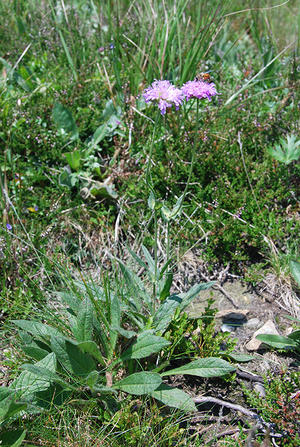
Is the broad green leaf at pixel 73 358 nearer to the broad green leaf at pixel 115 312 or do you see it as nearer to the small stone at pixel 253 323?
the broad green leaf at pixel 115 312

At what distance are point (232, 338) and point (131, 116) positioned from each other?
1.75 m

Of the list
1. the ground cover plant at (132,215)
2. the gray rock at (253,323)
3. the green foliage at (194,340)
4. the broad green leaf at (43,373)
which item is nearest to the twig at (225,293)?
the ground cover plant at (132,215)

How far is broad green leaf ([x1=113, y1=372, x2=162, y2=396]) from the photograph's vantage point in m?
1.80

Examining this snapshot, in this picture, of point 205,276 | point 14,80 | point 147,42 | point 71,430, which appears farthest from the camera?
point 147,42

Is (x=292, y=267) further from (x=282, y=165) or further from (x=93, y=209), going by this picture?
(x=93, y=209)

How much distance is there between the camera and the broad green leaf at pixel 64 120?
122 inches

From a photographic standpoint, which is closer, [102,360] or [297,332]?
[102,360]

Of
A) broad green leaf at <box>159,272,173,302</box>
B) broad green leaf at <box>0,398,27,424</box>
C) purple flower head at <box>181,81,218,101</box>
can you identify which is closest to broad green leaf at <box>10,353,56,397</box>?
broad green leaf at <box>0,398,27,424</box>

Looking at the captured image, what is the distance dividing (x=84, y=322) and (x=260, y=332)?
1.02m

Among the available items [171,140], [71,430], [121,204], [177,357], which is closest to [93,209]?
[121,204]

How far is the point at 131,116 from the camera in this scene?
10.5ft

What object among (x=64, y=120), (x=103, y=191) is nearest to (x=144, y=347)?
(x=103, y=191)

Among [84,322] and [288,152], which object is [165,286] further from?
[288,152]

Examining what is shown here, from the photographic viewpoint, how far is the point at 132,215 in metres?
2.90
